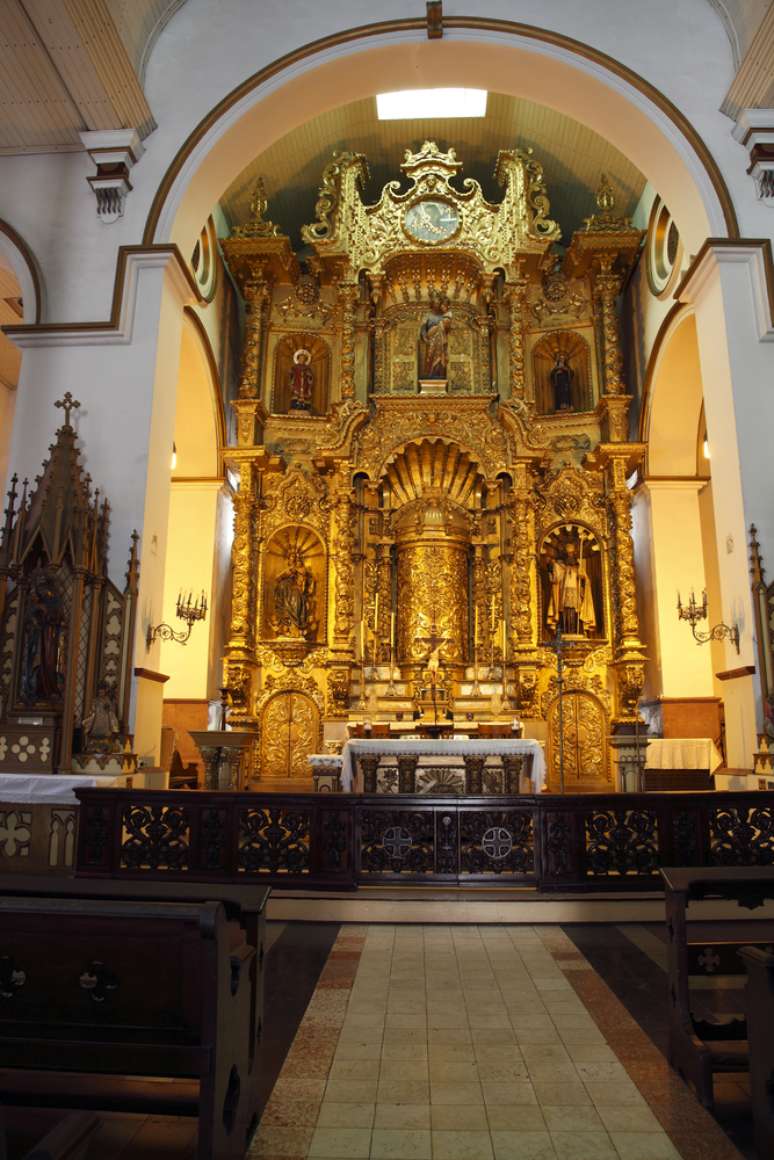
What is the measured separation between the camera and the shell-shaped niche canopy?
575 inches

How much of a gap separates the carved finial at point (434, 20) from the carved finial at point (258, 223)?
507cm

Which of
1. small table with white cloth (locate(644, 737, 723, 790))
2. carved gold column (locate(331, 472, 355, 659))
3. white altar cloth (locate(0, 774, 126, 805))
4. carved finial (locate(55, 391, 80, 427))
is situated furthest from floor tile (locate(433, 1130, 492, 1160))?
carved gold column (locate(331, 472, 355, 659))

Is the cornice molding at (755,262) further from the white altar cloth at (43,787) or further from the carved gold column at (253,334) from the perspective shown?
the white altar cloth at (43,787)

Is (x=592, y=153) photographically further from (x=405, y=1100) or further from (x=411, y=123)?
(x=405, y=1100)

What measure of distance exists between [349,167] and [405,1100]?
51.4 ft

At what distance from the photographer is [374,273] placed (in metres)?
15.1

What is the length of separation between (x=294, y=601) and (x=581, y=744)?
5.33 metres

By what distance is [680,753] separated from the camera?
11.5 meters

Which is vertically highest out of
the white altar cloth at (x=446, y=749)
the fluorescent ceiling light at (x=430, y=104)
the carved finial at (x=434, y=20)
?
the fluorescent ceiling light at (x=430, y=104)

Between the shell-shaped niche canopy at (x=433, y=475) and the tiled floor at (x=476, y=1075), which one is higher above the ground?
the shell-shaped niche canopy at (x=433, y=475)

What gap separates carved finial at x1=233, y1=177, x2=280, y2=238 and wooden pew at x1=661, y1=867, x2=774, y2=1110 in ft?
45.1

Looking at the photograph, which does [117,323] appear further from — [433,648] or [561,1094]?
[561,1094]

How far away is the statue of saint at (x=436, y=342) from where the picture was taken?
1509cm

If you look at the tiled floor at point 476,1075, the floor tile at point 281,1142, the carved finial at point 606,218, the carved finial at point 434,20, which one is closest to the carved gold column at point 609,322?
the carved finial at point 606,218
